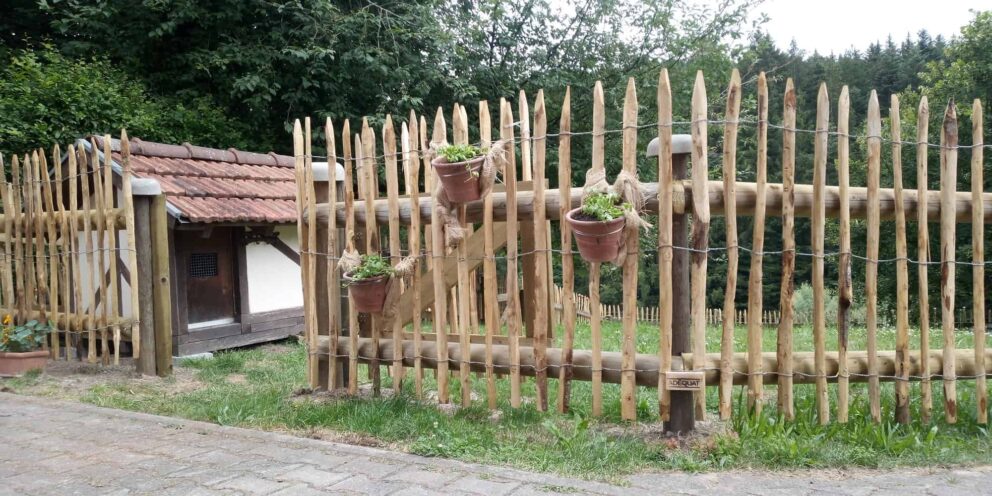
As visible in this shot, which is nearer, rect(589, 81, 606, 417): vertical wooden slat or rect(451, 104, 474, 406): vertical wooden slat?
rect(589, 81, 606, 417): vertical wooden slat

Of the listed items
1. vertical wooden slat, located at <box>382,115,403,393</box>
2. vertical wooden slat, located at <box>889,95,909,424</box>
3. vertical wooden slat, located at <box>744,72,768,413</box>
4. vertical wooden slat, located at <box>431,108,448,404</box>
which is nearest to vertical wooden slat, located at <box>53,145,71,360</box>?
vertical wooden slat, located at <box>382,115,403,393</box>

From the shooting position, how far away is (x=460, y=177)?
424cm

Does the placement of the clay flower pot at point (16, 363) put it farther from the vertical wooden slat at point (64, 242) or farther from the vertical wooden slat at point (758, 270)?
the vertical wooden slat at point (758, 270)

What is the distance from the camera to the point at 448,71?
13.2 metres

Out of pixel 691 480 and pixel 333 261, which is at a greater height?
pixel 333 261

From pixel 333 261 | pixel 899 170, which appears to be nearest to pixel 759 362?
pixel 899 170

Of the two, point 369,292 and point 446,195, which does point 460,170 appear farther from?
point 369,292

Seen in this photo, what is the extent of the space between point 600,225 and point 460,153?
41.8 inches

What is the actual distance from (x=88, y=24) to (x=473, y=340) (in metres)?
11.9

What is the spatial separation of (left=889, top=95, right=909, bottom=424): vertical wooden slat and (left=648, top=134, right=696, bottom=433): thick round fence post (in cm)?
119

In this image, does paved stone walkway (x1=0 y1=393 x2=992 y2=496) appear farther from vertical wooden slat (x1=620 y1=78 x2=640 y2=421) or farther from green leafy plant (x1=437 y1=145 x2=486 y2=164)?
green leafy plant (x1=437 y1=145 x2=486 y2=164)

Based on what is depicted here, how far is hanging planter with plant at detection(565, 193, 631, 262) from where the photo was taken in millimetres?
3717

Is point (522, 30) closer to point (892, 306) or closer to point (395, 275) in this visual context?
point (395, 275)

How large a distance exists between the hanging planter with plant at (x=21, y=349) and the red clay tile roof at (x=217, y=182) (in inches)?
70.6
